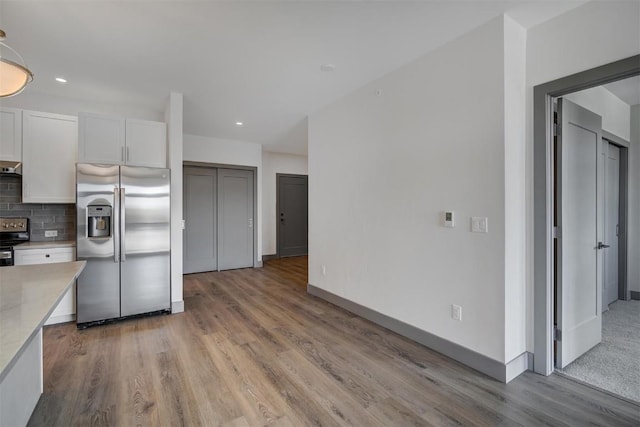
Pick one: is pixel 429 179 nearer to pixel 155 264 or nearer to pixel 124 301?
pixel 155 264

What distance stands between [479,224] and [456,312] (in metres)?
0.78

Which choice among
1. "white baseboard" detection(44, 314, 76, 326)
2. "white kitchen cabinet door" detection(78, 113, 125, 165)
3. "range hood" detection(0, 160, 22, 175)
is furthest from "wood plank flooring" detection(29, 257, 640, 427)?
"white kitchen cabinet door" detection(78, 113, 125, 165)

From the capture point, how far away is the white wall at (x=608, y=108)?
9.53ft

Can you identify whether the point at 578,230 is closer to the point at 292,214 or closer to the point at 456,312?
the point at 456,312

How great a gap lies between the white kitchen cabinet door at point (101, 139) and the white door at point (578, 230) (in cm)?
454

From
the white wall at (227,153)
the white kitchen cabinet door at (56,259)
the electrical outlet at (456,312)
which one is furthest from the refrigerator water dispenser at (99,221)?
the electrical outlet at (456,312)

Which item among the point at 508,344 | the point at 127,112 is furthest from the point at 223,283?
the point at 508,344

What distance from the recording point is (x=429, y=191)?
8.86 ft

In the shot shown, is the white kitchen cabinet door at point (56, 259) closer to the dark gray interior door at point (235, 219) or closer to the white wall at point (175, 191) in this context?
the white wall at point (175, 191)

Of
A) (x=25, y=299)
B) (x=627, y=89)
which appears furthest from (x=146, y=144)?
(x=627, y=89)

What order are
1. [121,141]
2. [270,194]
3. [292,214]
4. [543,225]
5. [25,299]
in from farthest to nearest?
[292,214] < [270,194] < [121,141] < [543,225] < [25,299]

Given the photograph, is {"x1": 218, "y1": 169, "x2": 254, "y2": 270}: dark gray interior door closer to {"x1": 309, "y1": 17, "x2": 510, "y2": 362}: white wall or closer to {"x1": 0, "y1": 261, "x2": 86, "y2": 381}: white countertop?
{"x1": 309, "y1": 17, "x2": 510, "y2": 362}: white wall

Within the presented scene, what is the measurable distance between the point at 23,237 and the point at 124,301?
152cm

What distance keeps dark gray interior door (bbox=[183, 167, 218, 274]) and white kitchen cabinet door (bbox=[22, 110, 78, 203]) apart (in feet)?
6.93
